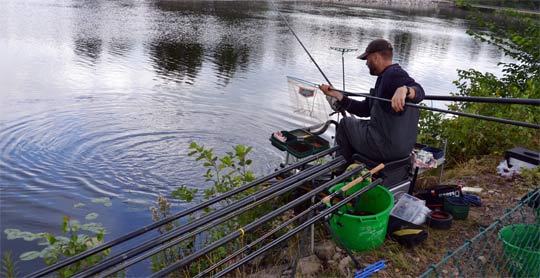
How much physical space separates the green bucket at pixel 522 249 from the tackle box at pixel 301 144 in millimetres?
1828

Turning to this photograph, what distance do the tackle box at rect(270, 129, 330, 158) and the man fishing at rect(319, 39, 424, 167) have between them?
454 millimetres

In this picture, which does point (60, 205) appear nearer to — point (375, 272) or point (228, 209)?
point (228, 209)

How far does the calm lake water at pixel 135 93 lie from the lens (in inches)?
245

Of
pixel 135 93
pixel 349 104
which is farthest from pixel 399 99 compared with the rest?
pixel 135 93

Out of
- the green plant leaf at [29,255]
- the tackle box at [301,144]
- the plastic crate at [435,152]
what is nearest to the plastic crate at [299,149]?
the tackle box at [301,144]

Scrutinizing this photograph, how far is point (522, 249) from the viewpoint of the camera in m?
3.24

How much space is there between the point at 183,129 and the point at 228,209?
5938 mm

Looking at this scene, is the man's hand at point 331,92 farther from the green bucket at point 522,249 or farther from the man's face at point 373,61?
the green bucket at point 522,249

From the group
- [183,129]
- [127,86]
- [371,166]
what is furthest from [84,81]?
[371,166]

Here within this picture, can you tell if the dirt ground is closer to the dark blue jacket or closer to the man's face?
the dark blue jacket

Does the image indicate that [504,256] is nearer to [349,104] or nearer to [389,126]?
[389,126]

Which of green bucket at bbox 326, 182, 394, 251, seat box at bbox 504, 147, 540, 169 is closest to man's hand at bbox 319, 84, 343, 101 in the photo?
green bucket at bbox 326, 182, 394, 251

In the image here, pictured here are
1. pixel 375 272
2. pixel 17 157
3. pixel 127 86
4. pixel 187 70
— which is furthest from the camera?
pixel 187 70

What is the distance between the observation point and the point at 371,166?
12.6 ft
